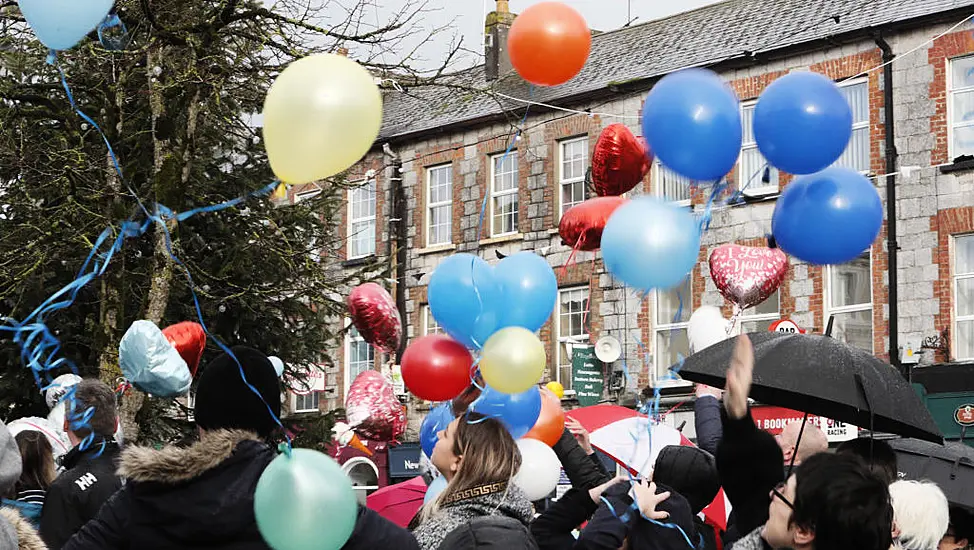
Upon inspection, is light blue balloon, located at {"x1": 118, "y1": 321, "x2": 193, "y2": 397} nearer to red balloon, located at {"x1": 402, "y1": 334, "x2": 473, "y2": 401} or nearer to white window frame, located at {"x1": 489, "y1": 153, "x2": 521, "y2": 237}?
red balloon, located at {"x1": 402, "y1": 334, "x2": 473, "y2": 401}

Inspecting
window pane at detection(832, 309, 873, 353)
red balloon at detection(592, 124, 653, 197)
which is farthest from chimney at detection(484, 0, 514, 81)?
red balloon at detection(592, 124, 653, 197)

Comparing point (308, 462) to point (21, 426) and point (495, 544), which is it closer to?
point (495, 544)

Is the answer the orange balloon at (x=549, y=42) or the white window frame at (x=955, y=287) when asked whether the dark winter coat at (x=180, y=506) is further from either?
the white window frame at (x=955, y=287)

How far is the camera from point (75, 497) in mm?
5492

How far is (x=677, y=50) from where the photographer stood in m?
21.9

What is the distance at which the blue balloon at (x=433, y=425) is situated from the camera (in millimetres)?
5684

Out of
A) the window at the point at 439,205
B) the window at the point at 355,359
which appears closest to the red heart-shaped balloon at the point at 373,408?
the window at the point at 439,205

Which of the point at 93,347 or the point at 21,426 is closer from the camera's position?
the point at 21,426

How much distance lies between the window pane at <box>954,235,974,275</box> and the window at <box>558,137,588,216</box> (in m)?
6.37

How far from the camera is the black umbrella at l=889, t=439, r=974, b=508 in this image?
5.38 meters

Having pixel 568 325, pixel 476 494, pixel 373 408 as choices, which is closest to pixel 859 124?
pixel 568 325

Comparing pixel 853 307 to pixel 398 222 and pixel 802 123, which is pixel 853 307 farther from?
pixel 802 123

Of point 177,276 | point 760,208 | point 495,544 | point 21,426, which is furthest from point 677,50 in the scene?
point 495,544

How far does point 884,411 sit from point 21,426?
4.55 m
